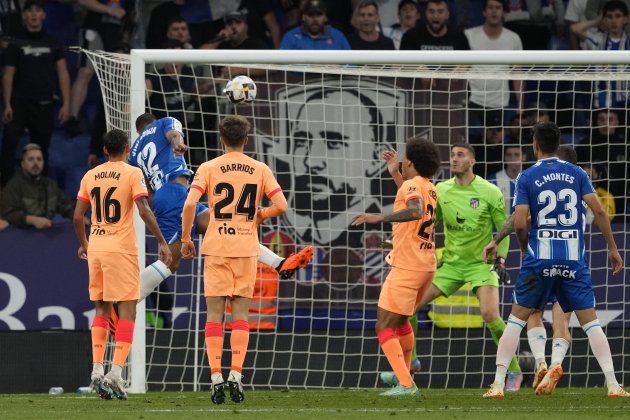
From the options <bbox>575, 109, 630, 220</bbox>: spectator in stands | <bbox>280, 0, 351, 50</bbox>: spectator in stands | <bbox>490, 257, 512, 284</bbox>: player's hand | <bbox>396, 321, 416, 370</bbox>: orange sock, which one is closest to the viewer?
<bbox>396, 321, 416, 370</bbox>: orange sock

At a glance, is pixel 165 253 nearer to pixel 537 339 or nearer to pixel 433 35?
pixel 537 339

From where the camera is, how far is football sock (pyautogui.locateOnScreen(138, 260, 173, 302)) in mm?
10844

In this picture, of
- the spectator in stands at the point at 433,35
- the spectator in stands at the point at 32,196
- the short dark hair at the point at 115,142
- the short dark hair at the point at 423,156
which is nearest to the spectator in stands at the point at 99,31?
the spectator in stands at the point at 32,196

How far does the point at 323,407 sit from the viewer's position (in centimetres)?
883

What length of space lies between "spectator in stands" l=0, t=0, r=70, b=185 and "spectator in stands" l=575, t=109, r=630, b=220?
19.1 feet

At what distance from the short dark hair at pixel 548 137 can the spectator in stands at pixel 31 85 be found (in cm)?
703

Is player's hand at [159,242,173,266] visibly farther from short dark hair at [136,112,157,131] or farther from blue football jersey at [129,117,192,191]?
short dark hair at [136,112,157,131]

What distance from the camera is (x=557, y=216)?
9312 mm

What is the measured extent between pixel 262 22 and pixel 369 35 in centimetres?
134

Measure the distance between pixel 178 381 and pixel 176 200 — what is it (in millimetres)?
2722

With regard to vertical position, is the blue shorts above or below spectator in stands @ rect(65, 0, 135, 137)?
below

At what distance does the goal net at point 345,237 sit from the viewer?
13.0m

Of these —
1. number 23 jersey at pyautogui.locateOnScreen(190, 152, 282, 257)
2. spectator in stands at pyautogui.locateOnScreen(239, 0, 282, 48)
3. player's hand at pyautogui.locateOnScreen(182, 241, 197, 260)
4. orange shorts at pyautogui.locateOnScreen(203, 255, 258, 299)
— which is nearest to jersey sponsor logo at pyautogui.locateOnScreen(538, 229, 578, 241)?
number 23 jersey at pyautogui.locateOnScreen(190, 152, 282, 257)

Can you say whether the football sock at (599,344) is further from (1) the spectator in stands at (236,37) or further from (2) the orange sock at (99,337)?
(1) the spectator in stands at (236,37)
